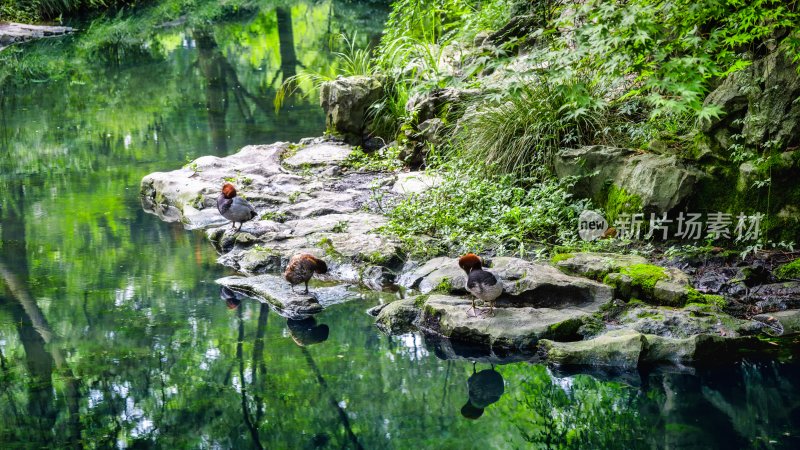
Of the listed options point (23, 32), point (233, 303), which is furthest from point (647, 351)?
point (23, 32)

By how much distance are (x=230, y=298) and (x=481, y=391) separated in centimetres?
266

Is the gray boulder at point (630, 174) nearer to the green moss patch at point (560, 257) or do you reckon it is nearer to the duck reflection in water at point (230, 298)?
the green moss patch at point (560, 257)

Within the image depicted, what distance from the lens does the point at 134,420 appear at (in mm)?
5492

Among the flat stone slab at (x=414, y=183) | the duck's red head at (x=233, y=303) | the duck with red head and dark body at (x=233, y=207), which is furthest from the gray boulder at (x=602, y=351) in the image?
the duck with red head and dark body at (x=233, y=207)

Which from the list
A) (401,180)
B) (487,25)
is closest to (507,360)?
(401,180)

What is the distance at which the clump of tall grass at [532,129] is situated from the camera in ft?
26.4

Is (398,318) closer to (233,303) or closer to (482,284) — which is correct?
(482,284)

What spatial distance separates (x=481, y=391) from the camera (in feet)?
18.9

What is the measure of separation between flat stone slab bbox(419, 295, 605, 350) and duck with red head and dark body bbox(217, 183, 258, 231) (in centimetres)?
270

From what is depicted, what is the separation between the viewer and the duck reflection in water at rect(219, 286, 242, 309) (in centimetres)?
723

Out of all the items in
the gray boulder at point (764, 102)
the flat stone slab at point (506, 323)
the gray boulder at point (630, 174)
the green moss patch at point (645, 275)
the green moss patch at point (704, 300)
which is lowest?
the flat stone slab at point (506, 323)

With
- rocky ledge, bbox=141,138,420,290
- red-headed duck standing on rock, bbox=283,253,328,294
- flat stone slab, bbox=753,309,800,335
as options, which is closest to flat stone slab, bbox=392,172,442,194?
rocky ledge, bbox=141,138,420,290

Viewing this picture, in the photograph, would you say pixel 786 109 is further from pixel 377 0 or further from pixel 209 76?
pixel 377 0

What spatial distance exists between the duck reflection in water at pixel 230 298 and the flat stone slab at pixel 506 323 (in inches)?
69.2
